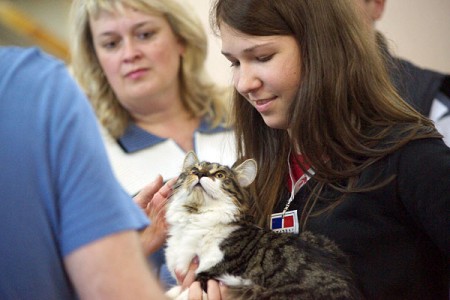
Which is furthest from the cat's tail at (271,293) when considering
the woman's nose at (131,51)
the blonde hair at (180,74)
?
the woman's nose at (131,51)

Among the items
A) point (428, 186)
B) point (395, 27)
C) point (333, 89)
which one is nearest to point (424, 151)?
point (428, 186)

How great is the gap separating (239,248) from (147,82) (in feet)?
3.34

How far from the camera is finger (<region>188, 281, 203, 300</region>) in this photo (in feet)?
3.81

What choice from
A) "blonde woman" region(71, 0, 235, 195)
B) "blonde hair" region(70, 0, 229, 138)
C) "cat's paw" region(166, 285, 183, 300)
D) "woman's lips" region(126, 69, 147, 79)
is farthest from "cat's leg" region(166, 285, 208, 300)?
"woman's lips" region(126, 69, 147, 79)

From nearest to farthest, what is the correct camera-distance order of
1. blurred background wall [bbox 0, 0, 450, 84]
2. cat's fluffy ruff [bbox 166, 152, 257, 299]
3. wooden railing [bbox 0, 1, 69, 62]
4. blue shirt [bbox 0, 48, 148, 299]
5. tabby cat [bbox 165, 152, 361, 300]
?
blue shirt [bbox 0, 48, 148, 299], tabby cat [bbox 165, 152, 361, 300], cat's fluffy ruff [bbox 166, 152, 257, 299], wooden railing [bbox 0, 1, 69, 62], blurred background wall [bbox 0, 0, 450, 84]

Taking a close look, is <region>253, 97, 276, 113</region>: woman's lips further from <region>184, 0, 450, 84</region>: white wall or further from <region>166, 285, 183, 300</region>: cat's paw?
<region>184, 0, 450, 84</region>: white wall

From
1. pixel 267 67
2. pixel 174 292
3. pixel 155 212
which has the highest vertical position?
pixel 267 67

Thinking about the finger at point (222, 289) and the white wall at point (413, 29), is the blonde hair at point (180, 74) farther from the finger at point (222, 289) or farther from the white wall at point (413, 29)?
the finger at point (222, 289)

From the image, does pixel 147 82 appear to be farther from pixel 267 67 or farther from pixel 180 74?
pixel 267 67

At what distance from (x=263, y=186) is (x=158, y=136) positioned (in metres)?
0.78

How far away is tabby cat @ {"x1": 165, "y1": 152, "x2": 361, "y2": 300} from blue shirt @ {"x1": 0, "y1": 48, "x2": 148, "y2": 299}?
1.79ft

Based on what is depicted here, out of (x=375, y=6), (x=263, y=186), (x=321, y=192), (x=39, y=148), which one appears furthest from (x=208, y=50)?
(x=39, y=148)

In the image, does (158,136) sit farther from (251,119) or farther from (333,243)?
(333,243)

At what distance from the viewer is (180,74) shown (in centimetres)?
229
